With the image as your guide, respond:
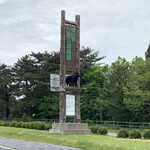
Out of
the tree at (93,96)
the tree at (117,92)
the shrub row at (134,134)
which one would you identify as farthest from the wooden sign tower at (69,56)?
the tree at (93,96)

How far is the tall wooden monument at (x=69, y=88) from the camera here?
2089 cm

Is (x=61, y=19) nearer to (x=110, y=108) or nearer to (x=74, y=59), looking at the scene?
(x=74, y=59)

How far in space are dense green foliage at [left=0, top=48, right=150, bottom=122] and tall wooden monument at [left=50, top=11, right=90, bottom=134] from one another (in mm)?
14180

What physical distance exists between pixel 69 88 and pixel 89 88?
927 inches

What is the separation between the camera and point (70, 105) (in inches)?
856

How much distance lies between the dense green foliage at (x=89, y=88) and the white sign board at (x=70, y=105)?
569 inches

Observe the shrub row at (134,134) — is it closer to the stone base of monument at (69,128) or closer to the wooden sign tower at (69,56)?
the stone base of monument at (69,128)

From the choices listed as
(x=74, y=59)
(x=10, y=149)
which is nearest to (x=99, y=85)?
(x=74, y=59)

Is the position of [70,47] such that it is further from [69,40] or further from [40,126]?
[40,126]

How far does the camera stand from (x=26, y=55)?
57.0 m

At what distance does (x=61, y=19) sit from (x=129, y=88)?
18.3 metres

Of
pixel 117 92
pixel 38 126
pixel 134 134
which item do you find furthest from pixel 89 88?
pixel 134 134

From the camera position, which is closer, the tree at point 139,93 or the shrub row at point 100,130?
the shrub row at point 100,130

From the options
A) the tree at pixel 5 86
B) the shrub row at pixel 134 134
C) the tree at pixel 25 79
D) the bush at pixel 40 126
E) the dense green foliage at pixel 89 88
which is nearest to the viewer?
the shrub row at pixel 134 134
